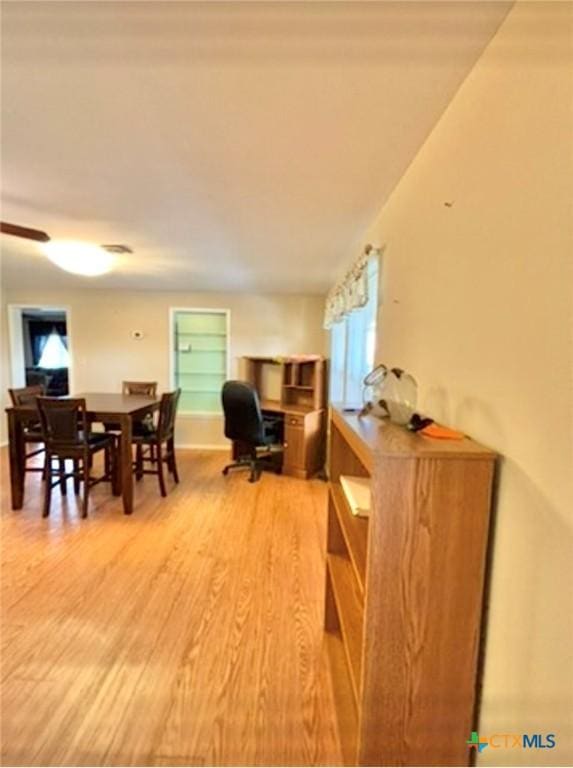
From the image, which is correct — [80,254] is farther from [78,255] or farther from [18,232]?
[18,232]

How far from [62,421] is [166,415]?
0.93 meters

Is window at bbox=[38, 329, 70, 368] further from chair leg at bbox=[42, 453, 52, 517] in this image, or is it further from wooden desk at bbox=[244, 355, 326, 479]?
chair leg at bbox=[42, 453, 52, 517]

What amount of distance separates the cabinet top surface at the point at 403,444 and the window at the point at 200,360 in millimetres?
4634

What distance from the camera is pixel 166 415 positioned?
12.9 feet

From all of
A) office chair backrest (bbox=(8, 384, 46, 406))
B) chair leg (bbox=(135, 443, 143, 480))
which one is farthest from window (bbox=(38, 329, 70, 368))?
chair leg (bbox=(135, 443, 143, 480))

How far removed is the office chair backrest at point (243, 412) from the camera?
4126 mm

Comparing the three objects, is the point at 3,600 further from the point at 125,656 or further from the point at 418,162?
the point at 418,162

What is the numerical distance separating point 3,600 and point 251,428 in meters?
2.48

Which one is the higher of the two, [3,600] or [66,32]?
[66,32]

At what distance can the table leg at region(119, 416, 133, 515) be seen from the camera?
134 inches

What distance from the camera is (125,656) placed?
5.93 ft

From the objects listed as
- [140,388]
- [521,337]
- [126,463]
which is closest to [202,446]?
[140,388]

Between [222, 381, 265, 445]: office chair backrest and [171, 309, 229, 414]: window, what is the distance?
142 cm

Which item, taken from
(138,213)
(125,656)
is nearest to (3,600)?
(125,656)
